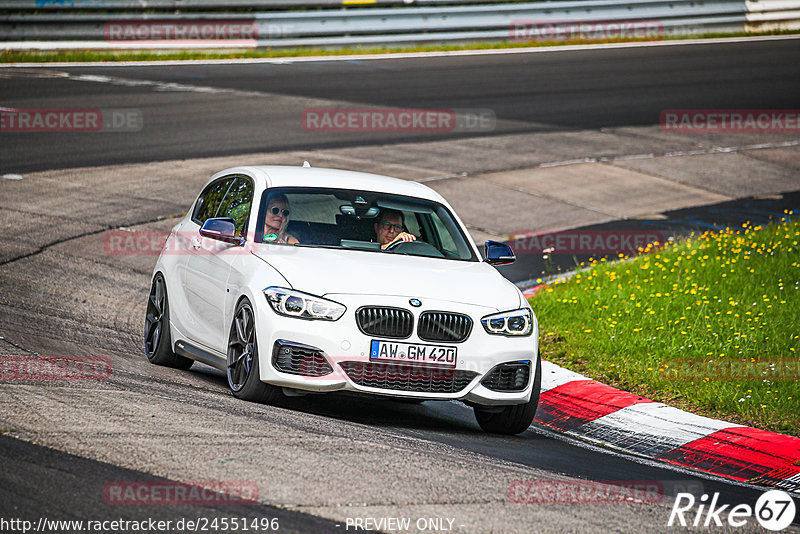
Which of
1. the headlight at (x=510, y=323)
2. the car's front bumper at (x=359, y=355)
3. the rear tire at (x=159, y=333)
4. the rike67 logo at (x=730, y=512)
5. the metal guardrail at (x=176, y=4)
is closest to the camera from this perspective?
the rike67 logo at (x=730, y=512)

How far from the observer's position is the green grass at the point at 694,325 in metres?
8.78

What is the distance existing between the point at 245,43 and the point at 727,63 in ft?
38.6

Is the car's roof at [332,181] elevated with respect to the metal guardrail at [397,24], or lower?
lower

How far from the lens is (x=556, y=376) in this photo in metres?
9.59

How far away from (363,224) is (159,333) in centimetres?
199

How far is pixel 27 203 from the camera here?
48.5ft

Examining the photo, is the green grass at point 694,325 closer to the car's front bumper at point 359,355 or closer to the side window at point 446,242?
the side window at point 446,242

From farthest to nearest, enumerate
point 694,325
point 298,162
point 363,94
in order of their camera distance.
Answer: point 363,94 < point 298,162 < point 694,325

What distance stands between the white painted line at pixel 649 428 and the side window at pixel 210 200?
3385 mm

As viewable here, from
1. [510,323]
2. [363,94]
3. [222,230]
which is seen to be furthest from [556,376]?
[363,94]

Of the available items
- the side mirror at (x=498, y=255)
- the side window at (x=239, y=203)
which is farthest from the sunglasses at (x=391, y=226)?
the side window at (x=239, y=203)

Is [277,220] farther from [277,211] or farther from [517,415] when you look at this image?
[517,415]

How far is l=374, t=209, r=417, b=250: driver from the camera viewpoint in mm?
8633

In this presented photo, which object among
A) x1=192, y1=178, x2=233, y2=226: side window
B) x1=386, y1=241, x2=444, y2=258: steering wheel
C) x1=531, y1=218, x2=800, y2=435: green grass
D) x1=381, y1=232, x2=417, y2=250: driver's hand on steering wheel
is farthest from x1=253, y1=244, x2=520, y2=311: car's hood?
x1=531, y1=218, x2=800, y2=435: green grass
